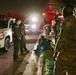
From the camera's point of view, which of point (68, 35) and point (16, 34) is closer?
point (68, 35)

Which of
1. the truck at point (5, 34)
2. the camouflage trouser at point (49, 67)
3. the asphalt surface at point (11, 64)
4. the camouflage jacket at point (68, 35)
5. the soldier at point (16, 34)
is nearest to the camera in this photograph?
the camouflage jacket at point (68, 35)

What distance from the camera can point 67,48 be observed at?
435 cm

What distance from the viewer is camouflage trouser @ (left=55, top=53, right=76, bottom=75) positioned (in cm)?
432

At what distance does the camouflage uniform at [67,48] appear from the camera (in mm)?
4289

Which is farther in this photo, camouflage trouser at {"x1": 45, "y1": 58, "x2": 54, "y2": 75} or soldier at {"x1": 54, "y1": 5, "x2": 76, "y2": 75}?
camouflage trouser at {"x1": 45, "y1": 58, "x2": 54, "y2": 75}

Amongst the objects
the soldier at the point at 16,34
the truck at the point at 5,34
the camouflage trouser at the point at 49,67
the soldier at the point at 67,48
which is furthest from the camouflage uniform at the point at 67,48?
the truck at the point at 5,34

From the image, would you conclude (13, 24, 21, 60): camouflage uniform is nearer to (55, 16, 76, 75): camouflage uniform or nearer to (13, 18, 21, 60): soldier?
(13, 18, 21, 60): soldier

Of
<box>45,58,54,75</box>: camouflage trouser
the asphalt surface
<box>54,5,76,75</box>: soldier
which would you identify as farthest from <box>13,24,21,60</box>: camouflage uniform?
<box>54,5,76,75</box>: soldier

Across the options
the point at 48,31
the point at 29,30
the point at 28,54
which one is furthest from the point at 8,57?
the point at 29,30

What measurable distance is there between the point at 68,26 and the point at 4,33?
7.72m

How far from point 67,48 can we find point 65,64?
0.32 metres

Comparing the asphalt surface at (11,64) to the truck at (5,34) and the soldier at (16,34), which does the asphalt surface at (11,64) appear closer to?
the soldier at (16,34)

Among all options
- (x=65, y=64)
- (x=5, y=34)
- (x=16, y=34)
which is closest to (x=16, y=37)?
(x=16, y=34)

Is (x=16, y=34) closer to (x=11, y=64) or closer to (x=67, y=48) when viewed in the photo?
(x=11, y=64)
